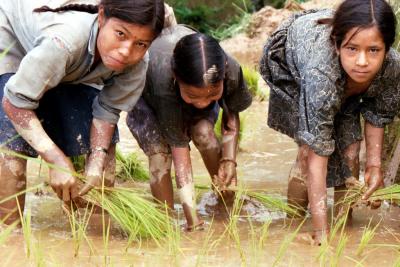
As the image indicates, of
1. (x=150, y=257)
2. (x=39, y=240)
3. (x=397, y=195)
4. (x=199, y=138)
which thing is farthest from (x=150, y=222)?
(x=397, y=195)

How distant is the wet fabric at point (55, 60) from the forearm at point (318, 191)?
86cm

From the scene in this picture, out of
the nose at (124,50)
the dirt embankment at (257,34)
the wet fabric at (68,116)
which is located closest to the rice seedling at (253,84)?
the dirt embankment at (257,34)

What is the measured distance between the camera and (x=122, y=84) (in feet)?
10.6

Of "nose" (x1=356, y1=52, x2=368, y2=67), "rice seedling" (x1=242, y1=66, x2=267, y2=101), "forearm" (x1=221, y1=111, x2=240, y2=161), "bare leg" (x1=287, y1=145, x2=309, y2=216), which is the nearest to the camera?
"nose" (x1=356, y1=52, x2=368, y2=67)

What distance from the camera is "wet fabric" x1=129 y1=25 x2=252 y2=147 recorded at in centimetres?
343

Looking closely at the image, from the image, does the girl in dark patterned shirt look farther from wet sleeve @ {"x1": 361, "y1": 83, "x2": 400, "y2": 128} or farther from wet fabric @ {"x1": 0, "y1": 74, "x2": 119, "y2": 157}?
wet fabric @ {"x1": 0, "y1": 74, "x2": 119, "y2": 157}

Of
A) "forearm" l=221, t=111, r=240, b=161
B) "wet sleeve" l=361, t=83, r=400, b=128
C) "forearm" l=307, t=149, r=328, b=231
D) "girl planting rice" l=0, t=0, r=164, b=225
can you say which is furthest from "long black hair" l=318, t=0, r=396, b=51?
"forearm" l=221, t=111, r=240, b=161

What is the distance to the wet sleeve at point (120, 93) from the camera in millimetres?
3227

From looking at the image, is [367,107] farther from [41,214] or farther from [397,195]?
[41,214]

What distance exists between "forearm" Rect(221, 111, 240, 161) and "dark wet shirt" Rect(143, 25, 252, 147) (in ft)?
0.51

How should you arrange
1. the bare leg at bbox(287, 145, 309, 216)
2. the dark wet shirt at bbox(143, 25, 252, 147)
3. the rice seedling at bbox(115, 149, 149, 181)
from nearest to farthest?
1. the dark wet shirt at bbox(143, 25, 252, 147)
2. the bare leg at bbox(287, 145, 309, 216)
3. the rice seedling at bbox(115, 149, 149, 181)

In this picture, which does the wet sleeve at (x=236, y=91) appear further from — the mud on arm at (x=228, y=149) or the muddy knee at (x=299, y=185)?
the muddy knee at (x=299, y=185)

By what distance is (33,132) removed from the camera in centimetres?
293

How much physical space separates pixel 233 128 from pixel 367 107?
2.42 feet
